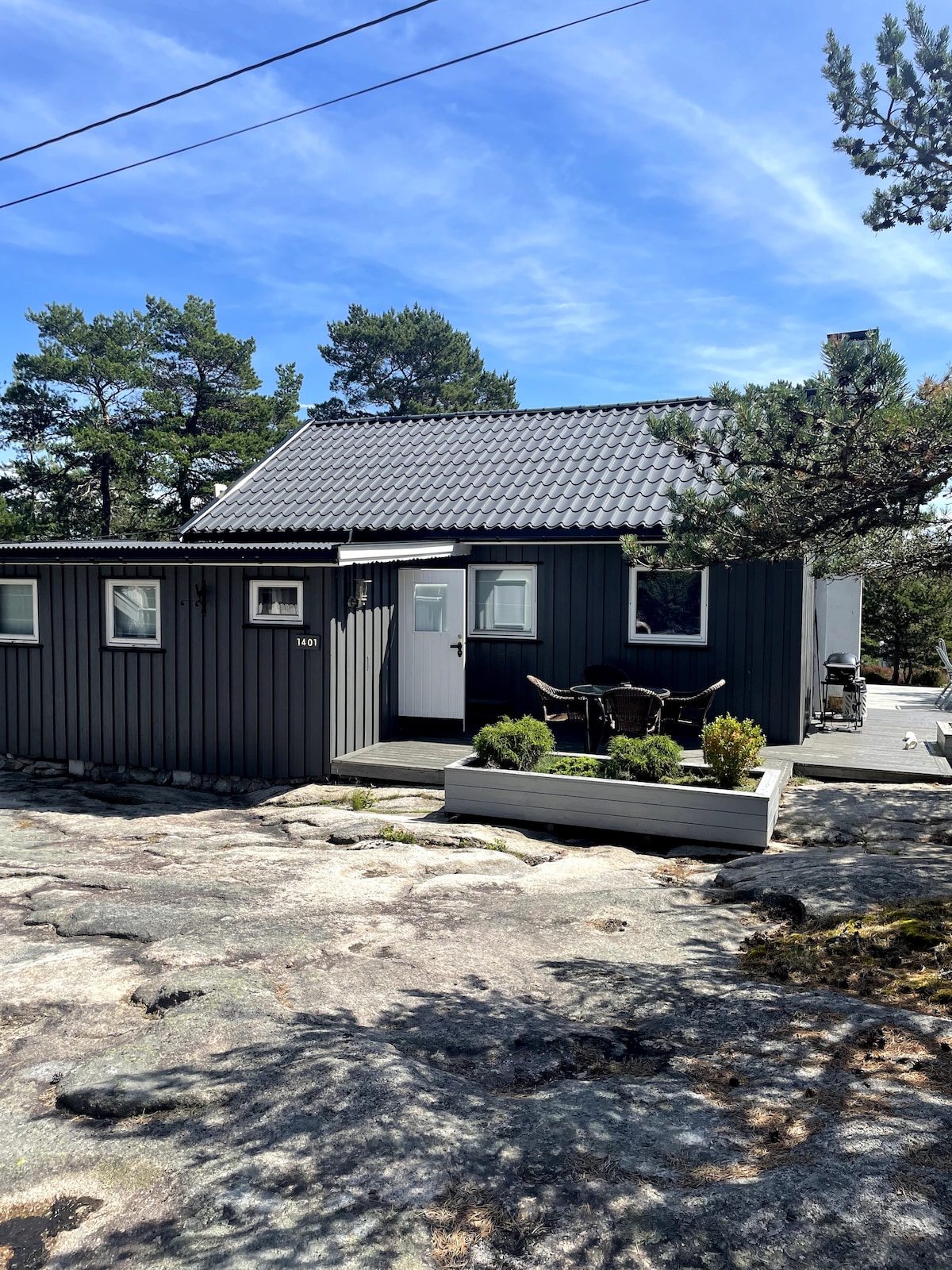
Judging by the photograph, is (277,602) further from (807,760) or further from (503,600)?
(807,760)

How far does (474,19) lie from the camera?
8.01m

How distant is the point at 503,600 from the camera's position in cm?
1252

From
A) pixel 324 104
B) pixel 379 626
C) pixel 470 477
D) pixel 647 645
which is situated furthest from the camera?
pixel 470 477

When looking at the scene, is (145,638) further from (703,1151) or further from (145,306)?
(145,306)

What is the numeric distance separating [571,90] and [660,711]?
21.7 feet

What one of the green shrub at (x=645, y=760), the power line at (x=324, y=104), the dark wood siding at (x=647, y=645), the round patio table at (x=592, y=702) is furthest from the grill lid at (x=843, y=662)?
the power line at (x=324, y=104)

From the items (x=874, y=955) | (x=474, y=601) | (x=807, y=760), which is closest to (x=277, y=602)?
(x=474, y=601)

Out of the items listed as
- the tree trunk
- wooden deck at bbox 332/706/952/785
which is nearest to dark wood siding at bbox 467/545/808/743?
wooden deck at bbox 332/706/952/785

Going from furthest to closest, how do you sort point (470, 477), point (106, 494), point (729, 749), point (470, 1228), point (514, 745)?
point (106, 494), point (470, 477), point (514, 745), point (729, 749), point (470, 1228)

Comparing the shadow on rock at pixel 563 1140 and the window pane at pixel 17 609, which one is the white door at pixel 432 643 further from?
the shadow on rock at pixel 563 1140

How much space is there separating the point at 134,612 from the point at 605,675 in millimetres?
6037

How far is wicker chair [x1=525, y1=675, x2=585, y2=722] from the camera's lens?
10.8 metres

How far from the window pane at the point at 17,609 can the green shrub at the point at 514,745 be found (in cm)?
667

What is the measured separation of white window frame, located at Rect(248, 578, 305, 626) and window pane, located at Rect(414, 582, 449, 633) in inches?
86.1
